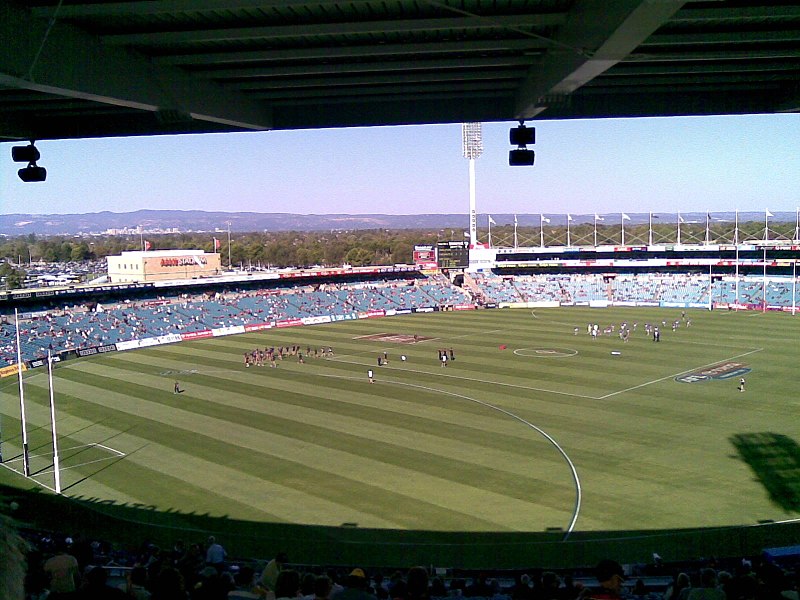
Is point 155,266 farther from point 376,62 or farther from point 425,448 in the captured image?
point 376,62

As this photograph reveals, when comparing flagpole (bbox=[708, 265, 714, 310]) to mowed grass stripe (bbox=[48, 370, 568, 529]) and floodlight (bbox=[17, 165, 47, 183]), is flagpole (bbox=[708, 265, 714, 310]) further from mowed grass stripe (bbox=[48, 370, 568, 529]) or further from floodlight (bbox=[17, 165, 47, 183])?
floodlight (bbox=[17, 165, 47, 183])

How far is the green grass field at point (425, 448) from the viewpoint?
1809cm

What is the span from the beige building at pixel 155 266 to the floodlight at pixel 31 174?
77600mm

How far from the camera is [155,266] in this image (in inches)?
3327

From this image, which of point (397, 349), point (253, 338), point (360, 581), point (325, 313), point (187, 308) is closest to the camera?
point (360, 581)

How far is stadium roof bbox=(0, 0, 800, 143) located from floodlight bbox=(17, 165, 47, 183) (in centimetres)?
66

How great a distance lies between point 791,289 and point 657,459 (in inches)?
2259

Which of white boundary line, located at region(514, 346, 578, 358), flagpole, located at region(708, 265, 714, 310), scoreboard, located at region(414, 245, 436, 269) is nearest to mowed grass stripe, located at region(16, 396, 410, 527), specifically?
white boundary line, located at region(514, 346, 578, 358)

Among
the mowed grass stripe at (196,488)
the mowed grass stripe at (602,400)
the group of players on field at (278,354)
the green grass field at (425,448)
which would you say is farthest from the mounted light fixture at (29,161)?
the group of players on field at (278,354)

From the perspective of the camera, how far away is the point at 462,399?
106 ft

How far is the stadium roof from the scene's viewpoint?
5.83m

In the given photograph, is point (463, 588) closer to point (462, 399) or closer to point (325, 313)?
point (462, 399)

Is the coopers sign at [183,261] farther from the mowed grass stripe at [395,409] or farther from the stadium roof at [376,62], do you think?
the stadium roof at [376,62]

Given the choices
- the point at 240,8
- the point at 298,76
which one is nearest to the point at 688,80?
the point at 298,76
